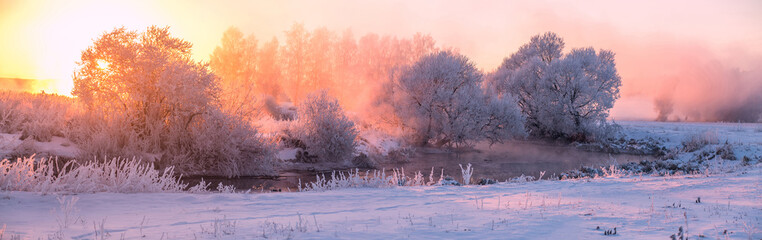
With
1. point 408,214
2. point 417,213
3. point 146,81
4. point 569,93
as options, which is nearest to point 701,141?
point 569,93

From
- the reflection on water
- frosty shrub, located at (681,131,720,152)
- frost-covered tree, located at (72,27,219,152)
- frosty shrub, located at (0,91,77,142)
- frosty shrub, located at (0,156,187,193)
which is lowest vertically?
the reflection on water

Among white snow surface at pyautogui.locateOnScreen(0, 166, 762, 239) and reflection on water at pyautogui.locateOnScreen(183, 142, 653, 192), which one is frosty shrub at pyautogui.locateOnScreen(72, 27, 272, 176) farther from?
white snow surface at pyautogui.locateOnScreen(0, 166, 762, 239)

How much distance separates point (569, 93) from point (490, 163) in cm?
1562

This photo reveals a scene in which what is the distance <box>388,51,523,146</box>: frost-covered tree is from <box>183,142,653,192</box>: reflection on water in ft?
4.40

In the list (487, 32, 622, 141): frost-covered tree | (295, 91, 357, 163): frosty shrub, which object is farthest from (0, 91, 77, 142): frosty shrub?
(487, 32, 622, 141): frost-covered tree

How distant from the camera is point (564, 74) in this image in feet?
117

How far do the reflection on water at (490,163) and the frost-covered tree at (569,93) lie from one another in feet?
10.9

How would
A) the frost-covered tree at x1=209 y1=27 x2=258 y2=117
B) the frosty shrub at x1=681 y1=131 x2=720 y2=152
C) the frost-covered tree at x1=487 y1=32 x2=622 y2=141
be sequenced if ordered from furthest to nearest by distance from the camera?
the frost-covered tree at x1=209 y1=27 x2=258 y2=117, the frost-covered tree at x1=487 y1=32 x2=622 y2=141, the frosty shrub at x1=681 y1=131 x2=720 y2=152

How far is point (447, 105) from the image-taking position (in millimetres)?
28359

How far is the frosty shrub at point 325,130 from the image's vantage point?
19.9 m

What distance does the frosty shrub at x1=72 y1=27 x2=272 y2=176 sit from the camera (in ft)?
51.3

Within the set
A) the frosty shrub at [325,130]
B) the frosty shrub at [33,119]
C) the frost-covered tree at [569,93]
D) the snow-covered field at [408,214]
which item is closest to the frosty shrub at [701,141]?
the frost-covered tree at [569,93]

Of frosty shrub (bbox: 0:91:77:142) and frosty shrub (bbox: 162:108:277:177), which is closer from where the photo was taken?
frosty shrub (bbox: 0:91:77:142)

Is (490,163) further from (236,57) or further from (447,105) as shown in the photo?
(236,57)
